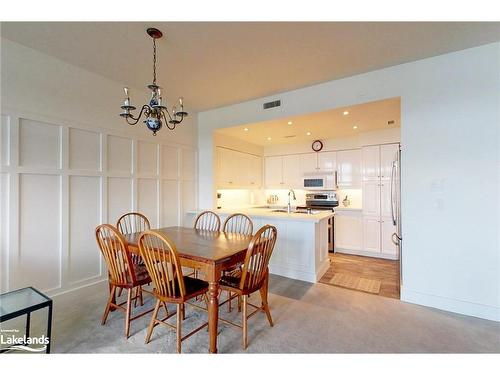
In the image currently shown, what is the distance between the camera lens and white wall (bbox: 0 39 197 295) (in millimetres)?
2516

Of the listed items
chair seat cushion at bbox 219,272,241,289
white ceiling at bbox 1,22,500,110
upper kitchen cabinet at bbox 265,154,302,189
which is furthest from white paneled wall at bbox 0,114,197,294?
upper kitchen cabinet at bbox 265,154,302,189

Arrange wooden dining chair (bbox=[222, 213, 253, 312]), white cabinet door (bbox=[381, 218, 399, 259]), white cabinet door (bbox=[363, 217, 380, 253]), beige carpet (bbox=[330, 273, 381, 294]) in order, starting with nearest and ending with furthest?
wooden dining chair (bbox=[222, 213, 253, 312])
beige carpet (bbox=[330, 273, 381, 294])
white cabinet door (bbox=[381, 218, 399, 259])
white cabinet door (bbox=[363, 217, 380, 253])

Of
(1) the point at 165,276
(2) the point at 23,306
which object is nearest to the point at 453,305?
(1) the point at 165,276

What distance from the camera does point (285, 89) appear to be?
3650 mm

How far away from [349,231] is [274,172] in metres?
2.32

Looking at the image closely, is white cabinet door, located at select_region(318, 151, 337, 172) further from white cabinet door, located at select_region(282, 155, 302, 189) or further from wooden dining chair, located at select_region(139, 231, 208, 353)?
wooden dining chair, located at select_region(139, 231, 208, 353)

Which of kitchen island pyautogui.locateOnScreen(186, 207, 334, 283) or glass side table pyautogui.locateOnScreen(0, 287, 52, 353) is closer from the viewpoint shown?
glass side table pyautogui.locateOnScreen(0, 287, 52, 353)

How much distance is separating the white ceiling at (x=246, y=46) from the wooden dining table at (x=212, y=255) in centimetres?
205

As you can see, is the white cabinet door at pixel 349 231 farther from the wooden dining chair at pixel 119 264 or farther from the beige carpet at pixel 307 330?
the wooden dining chair at pixel 119 264

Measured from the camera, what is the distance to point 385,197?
459cm

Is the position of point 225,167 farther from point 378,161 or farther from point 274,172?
point 378,161

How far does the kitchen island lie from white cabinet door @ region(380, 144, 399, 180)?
1.76m

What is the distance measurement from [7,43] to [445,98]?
4753 mm
